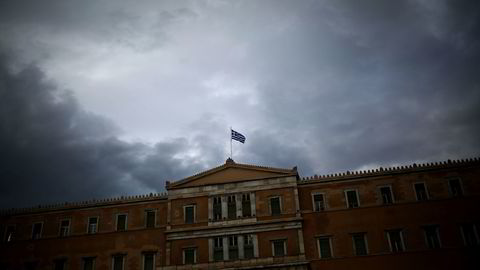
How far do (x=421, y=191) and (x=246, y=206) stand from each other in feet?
46.9

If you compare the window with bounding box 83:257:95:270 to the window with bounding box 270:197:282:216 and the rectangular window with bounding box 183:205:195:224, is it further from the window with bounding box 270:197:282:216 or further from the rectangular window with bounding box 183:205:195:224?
the window with bounding box 270:197:282:216

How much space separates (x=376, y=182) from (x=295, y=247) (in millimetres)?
8666

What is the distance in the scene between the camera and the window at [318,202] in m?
36.3

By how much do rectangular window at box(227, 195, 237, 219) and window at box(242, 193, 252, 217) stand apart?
69cm

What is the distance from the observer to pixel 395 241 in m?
34.0

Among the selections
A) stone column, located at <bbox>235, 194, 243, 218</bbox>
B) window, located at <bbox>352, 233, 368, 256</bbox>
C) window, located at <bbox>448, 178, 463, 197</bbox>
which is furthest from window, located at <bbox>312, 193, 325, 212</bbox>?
window, located at <bbox>448, 178, 463, 197</bbox>

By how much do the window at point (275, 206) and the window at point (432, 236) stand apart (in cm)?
1138

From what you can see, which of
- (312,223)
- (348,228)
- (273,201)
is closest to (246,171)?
(273,201)

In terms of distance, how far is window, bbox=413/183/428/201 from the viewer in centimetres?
3509

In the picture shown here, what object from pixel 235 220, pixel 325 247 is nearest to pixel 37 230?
pixel 235 220

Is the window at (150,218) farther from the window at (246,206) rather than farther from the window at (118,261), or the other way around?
the window at (246,206)

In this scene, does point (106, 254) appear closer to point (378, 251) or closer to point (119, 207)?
point (119, 207)

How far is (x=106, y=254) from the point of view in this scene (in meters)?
37.9

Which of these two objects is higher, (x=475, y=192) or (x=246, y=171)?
(x=246, y=171)
